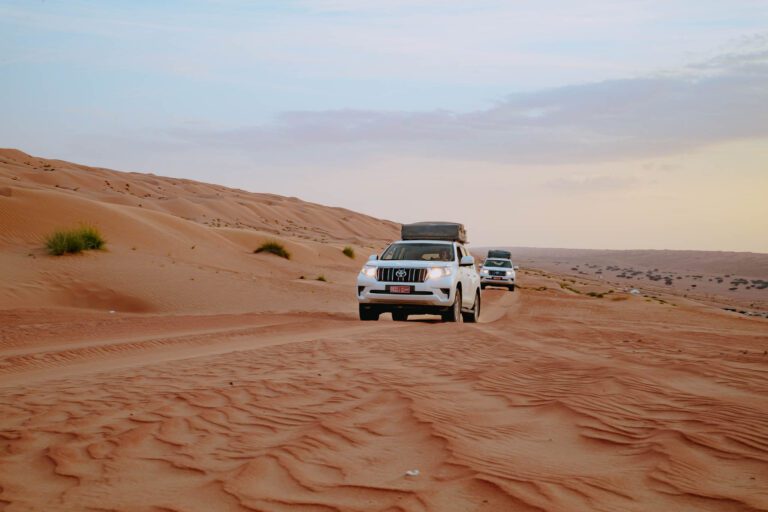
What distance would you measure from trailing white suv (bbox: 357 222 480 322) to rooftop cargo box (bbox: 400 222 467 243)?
5.77 metres

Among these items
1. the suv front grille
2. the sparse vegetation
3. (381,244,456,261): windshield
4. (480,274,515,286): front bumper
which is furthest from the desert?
(480,274,515,286): front bumper

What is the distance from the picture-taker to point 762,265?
89.8 meters

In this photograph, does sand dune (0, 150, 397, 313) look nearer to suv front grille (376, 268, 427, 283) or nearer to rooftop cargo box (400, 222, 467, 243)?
rooftop cargo box (400, 222, 467, 243)

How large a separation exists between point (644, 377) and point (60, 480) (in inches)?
232

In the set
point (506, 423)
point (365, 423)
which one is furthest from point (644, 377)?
point (365, 423)

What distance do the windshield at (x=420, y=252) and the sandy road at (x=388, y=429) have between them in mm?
5507

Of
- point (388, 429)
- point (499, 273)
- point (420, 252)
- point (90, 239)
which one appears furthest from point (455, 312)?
point (499, 273)

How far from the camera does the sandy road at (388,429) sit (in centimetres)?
431

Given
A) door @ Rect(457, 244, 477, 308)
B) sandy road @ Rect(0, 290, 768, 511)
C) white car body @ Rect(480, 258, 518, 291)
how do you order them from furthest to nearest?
white car body @ Rect(480, 258, 518, 291)
door @ Rect(457, 244, 477, 308)
sandy road @ Rect(0, 290, 768, 511)

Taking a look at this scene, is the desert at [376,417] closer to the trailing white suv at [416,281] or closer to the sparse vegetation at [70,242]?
the trailing white suv at [416,281]

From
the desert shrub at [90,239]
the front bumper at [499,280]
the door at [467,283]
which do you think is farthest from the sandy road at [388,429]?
the front bumper at [499,280]

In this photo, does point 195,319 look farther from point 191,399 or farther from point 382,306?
point 191,399

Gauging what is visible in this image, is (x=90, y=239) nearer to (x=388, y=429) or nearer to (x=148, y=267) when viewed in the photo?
(x=148, y=267)

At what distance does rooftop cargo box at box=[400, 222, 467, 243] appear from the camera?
23234 millimetres
